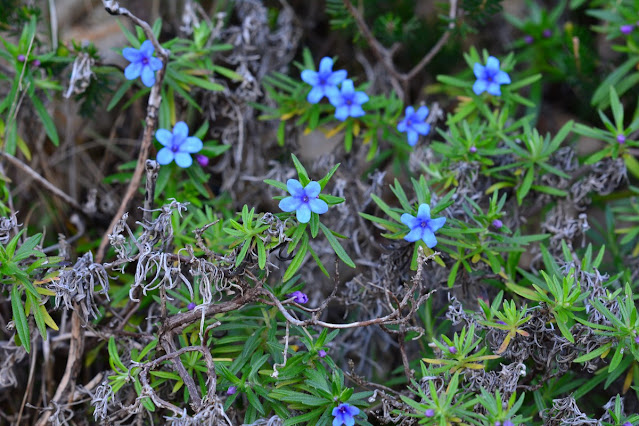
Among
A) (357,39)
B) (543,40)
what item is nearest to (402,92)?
(357,39)

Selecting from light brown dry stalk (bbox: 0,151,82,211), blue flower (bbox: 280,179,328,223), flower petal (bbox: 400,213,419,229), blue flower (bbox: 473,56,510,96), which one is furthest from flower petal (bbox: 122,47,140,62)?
blue flower (bbox: 473,56,510,96)

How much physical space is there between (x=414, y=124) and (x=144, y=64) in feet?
4.38

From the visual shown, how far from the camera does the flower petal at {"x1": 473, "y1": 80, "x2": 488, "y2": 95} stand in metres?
3.02

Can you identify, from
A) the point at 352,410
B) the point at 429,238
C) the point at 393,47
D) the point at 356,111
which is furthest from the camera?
the point at 393,47

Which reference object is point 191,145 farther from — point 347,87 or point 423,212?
point 423,212

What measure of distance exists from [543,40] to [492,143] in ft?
4.40

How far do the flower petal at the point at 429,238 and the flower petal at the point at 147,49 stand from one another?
147 centimetres

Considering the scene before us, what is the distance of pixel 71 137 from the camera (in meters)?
3.76

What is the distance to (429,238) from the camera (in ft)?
7.68

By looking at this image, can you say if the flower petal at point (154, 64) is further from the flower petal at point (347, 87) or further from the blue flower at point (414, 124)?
the blue flower at point (414, 124)

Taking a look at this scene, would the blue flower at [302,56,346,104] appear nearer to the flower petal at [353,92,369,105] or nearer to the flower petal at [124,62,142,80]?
the flower petal at [353,92,369,105]

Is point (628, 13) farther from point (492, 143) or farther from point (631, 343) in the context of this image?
point (631, 343)

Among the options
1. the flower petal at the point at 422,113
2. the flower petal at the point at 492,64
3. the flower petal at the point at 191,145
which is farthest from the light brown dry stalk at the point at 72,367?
the flower petal at the point at 492,64

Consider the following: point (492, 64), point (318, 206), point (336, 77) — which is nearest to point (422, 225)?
point (318, 206)
